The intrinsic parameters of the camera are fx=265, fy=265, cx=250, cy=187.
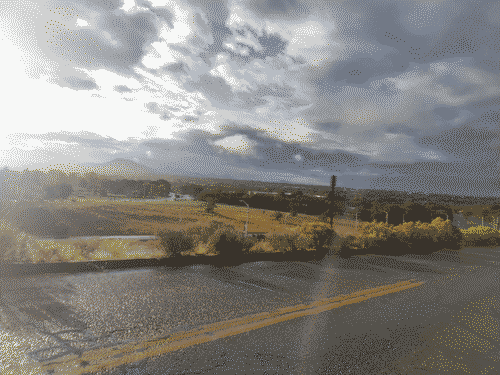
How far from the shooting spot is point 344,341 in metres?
3.80

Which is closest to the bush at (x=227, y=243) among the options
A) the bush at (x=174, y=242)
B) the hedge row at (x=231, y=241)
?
the hedge row at (x=231, y=241)

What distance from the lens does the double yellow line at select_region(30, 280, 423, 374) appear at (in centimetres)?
275

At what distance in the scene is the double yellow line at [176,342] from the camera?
2754 millimetres

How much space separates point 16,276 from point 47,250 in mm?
1935

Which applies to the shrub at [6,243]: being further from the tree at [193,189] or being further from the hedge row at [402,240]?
the tree at [193,189]

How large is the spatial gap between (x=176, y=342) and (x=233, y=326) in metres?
0.90

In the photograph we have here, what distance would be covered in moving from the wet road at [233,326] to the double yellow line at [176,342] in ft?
0.05

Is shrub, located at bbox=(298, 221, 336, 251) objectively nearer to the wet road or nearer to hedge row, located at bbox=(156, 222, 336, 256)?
hedge row, located at bbox=(156, 222, 336, 256)

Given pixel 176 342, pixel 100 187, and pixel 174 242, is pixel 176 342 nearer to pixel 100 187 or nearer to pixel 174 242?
pixel 174 242

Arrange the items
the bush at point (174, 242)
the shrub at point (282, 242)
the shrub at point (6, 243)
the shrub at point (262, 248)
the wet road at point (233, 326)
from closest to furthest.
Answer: the wet road at point (233, 326)
the shrub at point (6, 243)
the bush at point (174, 242)
the shrub at point (262, 248)
the shrub at point (282, 242)

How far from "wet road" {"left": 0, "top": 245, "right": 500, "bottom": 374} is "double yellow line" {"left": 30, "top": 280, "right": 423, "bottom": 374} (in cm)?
2

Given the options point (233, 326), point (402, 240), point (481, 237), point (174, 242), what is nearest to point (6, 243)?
point (174, 242)

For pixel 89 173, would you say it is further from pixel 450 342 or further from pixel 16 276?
pixel 450 342

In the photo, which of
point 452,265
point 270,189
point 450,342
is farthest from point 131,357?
point 270,189
